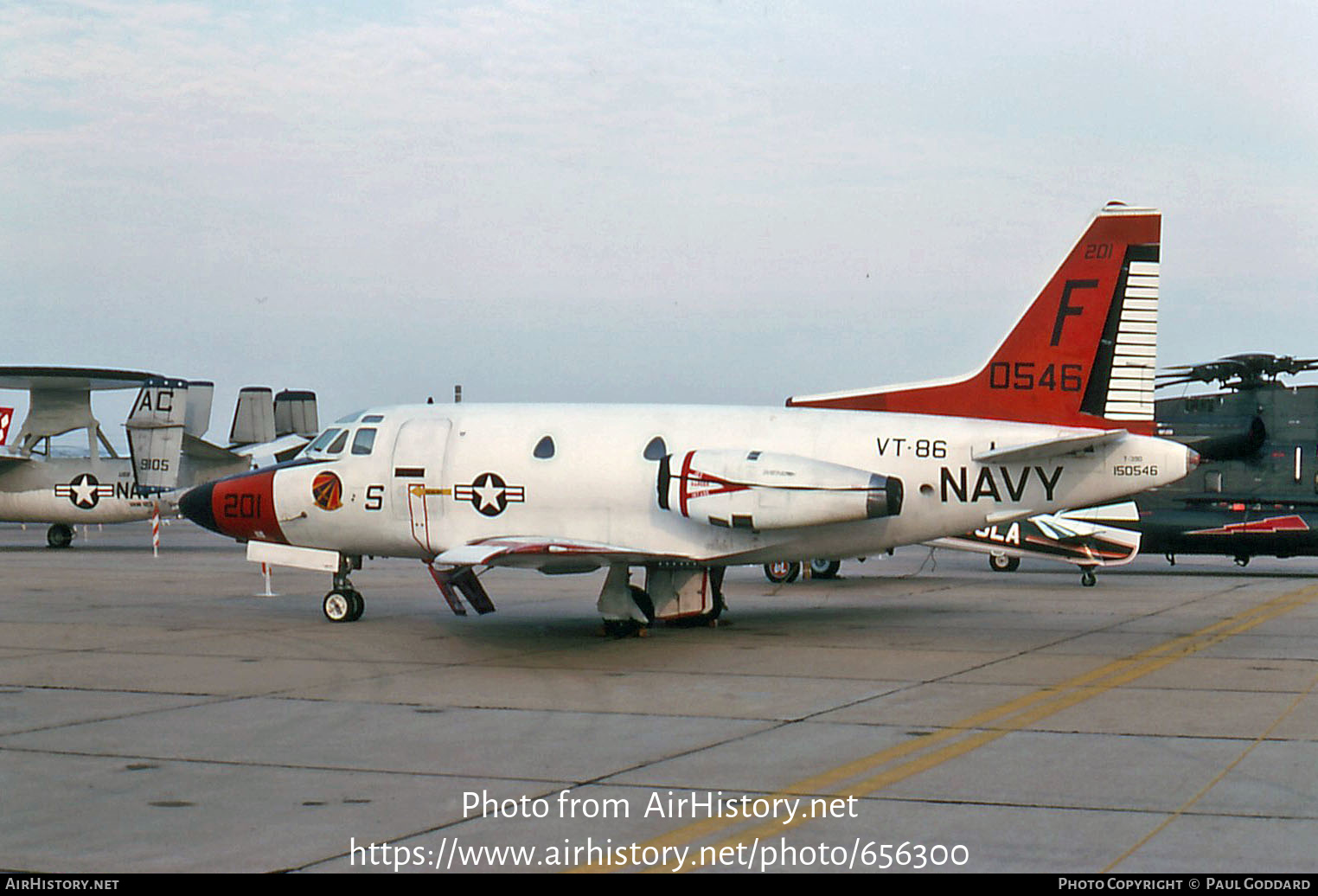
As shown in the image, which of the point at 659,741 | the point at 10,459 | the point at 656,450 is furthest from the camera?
the point at 10,459

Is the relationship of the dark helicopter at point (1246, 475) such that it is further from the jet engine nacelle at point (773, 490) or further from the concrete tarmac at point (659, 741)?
the jet engine nacelle at point (773, 490)

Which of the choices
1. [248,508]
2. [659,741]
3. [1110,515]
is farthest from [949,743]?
[1110,515]

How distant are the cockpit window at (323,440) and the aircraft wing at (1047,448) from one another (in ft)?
29.6

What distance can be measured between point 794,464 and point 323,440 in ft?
23.5

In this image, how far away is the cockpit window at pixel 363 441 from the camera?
18984 millimetres

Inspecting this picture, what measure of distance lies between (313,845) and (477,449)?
1092cm

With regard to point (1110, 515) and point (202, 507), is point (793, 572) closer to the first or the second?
point (1110, 515)

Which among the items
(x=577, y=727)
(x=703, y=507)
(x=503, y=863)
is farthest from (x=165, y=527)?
(x=503, y=863)

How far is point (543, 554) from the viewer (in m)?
16.2

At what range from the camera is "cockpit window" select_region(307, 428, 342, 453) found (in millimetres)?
19406

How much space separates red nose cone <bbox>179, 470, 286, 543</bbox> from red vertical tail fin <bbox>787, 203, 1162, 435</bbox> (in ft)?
33.7

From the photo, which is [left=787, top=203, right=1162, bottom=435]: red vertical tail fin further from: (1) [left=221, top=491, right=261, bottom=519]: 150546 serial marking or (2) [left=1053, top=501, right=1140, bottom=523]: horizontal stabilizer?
(2) [left=1053, top=501, right=1140, bottom=523]: horizontal stabilizer

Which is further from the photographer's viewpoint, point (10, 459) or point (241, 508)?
point (10, 459)

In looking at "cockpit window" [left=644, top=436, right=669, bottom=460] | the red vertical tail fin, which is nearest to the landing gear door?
"cockpit window" [left=644, top=436, right=669, bottom=460]
